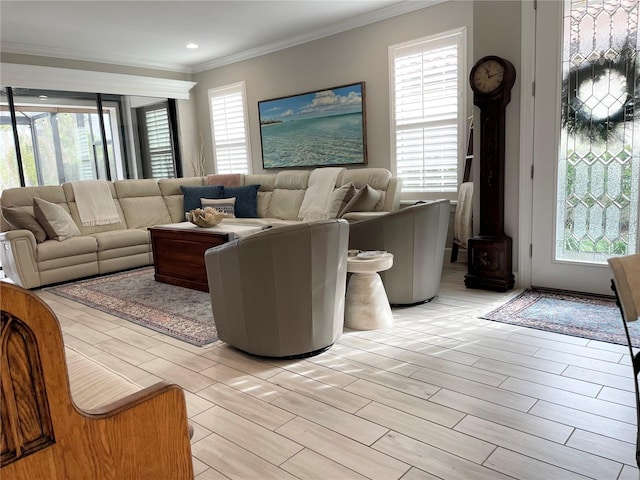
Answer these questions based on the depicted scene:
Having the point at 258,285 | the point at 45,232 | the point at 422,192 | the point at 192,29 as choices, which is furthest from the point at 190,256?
the point at 192,29

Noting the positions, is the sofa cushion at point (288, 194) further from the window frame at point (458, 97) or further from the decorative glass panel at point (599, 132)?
the decorative glass panel at point (599, 132)

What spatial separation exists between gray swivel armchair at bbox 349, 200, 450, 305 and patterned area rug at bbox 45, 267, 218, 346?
128 centimetres

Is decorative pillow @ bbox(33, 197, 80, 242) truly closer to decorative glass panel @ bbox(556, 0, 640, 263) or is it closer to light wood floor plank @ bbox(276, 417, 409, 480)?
light wood floor plank @ bbox(276, 417, 409, 480)

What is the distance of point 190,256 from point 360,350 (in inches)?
88.4

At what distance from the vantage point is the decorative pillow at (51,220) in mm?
4863

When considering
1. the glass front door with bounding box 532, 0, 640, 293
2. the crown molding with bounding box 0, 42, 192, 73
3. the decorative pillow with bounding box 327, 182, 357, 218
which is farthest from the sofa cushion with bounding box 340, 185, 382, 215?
the crown molding with bounding box 0, 42, 192, 73

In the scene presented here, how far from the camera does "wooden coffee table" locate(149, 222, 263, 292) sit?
13.9ft

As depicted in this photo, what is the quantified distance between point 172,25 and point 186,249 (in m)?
2.74

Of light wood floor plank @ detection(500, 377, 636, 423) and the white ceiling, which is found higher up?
the white ceiling

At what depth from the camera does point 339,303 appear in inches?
107

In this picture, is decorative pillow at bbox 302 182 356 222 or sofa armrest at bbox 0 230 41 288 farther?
decorative pillow at bbox 302 182 356 222

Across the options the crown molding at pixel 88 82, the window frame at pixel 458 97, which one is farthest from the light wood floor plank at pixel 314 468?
the crown molding at pixel 88 82

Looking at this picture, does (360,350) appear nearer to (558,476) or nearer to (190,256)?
(558,476)

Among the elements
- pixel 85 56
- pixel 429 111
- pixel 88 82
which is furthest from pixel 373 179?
pixel 85 56
